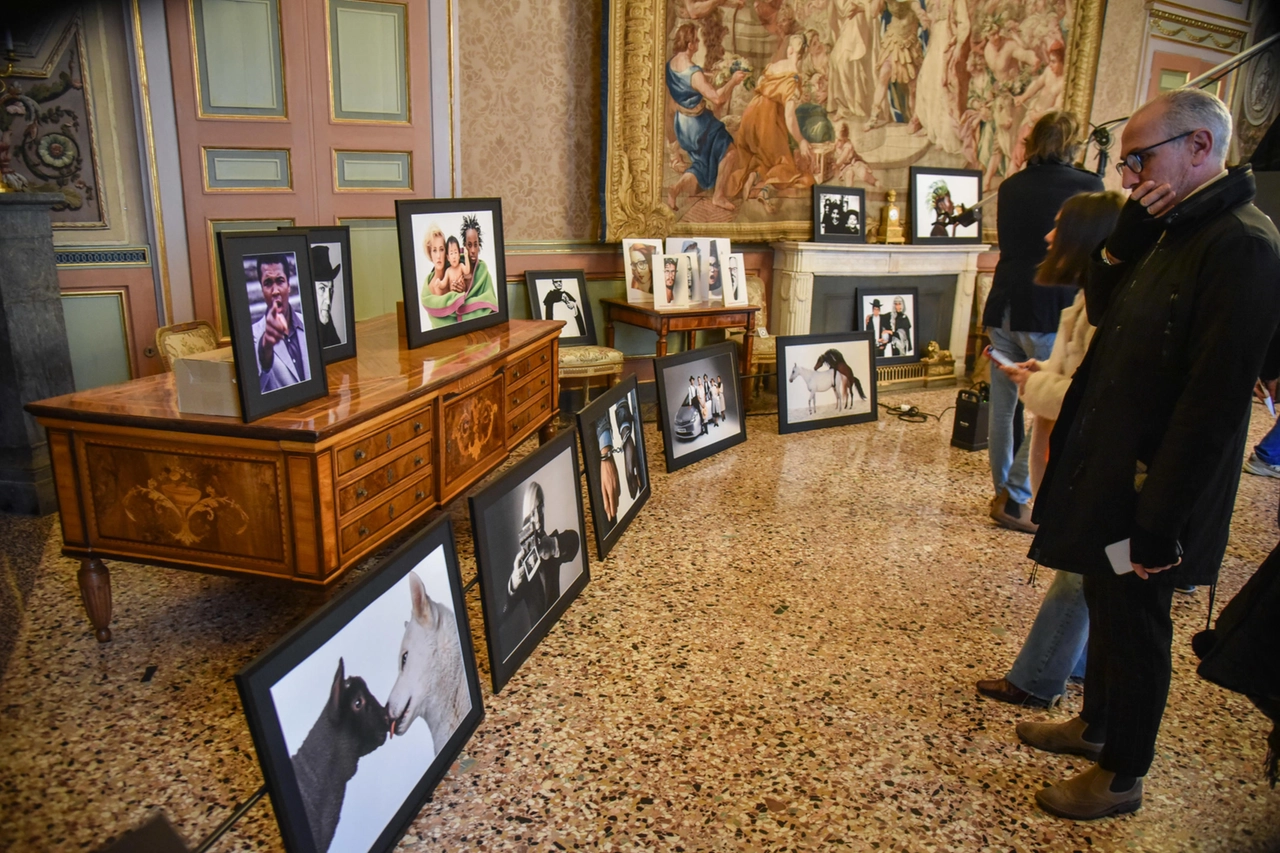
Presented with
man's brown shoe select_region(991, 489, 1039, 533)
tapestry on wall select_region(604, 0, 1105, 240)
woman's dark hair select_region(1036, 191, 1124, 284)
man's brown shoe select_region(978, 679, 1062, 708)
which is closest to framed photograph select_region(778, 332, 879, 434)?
tapestry on wall select_region(604, 0, 1105, 240)

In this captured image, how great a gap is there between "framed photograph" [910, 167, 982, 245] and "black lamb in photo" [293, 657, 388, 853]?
6.60m

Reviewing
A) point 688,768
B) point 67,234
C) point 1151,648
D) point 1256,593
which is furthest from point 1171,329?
point 67,234

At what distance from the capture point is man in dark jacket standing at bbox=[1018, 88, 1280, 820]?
1.77 meters

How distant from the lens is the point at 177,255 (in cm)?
445

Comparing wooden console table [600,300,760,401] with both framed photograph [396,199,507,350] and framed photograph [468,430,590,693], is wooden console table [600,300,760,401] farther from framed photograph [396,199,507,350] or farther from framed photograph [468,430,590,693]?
framed photograph [468,430,590,693]

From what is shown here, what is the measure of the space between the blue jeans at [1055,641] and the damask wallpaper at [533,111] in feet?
13.7

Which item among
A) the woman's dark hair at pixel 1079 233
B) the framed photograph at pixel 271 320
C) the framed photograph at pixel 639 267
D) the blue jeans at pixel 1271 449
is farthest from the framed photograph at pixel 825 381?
the framed photograph at pixel 271 320

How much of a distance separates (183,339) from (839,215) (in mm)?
4854

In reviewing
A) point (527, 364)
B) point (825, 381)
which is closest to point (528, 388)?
point (527, 364)

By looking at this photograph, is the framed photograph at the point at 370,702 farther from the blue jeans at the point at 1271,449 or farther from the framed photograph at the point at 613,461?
the blue jeans at the point at 1271,449

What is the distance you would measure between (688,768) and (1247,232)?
1848mm

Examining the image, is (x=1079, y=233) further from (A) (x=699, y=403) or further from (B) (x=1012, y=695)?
(A) (x=699, y=403)

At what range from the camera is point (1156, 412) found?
75.7 inches

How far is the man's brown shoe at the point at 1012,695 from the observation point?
268cm
